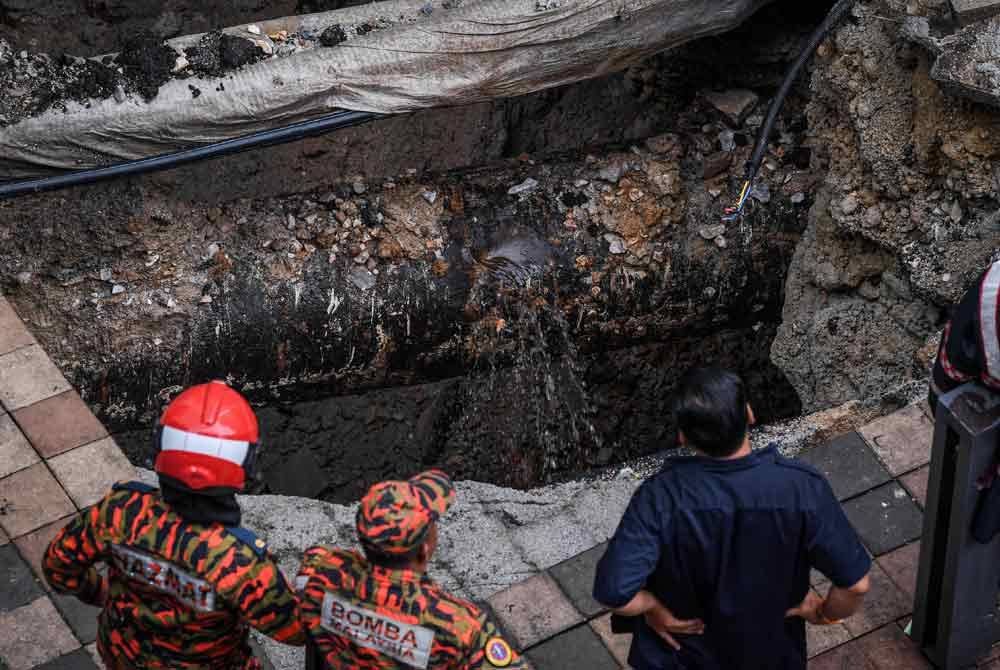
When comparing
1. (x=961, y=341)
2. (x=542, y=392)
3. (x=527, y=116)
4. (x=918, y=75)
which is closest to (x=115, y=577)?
(x=961, y=341)

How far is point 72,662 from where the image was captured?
302cm

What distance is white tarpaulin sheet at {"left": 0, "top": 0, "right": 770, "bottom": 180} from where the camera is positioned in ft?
13.3

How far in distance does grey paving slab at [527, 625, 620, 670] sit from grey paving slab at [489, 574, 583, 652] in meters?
0.02

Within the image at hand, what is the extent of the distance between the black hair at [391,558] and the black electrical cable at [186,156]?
7.89ft

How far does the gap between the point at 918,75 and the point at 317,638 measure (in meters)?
3.11

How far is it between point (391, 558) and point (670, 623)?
63 cm

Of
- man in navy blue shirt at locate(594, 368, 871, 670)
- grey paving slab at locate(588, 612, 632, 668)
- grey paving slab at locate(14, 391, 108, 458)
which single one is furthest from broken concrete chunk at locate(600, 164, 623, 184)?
man in navy blue shirt at locate(594, 368, 871, 670)

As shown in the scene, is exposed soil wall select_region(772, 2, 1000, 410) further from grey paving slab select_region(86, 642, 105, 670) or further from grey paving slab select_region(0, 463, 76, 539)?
grey paving slab select_region(0, 463, 76, 539)

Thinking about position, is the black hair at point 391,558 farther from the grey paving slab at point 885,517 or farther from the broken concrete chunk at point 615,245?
the broken concrete chunk at point 615,245

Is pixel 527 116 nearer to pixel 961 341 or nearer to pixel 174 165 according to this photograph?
pixel 174 165

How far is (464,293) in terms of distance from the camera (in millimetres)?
4500

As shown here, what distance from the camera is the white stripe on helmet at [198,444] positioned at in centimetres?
214

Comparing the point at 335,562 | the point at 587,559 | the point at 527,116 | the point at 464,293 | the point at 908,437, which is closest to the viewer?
the point at 335,562

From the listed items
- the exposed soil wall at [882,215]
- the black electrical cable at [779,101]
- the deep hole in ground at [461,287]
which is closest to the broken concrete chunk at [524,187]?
the deep hole in ground at [461,287]
